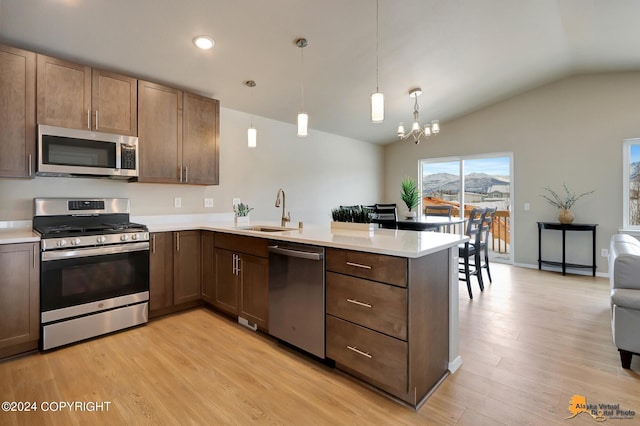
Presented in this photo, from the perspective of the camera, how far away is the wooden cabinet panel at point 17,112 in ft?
7.36

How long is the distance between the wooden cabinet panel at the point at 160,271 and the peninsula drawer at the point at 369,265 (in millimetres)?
1842

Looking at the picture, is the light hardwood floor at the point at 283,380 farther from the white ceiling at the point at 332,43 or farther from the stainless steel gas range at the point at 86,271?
the white ceiling at the point at 332,43

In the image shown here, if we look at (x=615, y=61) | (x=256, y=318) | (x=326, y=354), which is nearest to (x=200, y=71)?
(x=256, y=318)

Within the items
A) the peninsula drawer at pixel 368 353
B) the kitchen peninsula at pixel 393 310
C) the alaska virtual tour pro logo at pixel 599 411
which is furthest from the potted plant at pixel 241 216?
the alaska virtual tour pro logo at pixel 599 411

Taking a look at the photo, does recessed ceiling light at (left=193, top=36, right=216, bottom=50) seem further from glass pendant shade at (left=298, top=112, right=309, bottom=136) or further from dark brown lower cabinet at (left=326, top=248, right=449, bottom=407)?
dark brown lower cabinet at (left=326, top=248, right=449, bottom=407)

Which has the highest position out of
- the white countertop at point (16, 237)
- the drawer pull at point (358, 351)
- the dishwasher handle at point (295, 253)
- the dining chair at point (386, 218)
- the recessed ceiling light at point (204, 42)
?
the recessed ceiling light at point (204, 42)

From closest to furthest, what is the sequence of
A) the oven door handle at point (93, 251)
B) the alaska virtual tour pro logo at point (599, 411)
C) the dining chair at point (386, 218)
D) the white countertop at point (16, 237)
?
the alaska virtual tour pro logo at point (599, 411) → the white countertop at point (16, 237) → the oven door handle at point (93, 251) → the dining chair at point (386, 218)

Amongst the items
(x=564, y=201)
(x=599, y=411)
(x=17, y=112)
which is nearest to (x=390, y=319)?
(x=599, y=411)

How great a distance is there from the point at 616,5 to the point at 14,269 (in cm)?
572

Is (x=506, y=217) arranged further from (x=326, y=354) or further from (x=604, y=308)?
(x=326, y=354)

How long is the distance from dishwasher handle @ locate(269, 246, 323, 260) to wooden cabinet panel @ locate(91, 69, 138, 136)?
1887 mm

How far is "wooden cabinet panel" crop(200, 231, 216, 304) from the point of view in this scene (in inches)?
119

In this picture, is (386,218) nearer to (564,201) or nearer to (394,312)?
(394,312)

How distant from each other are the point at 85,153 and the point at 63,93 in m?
0.50
